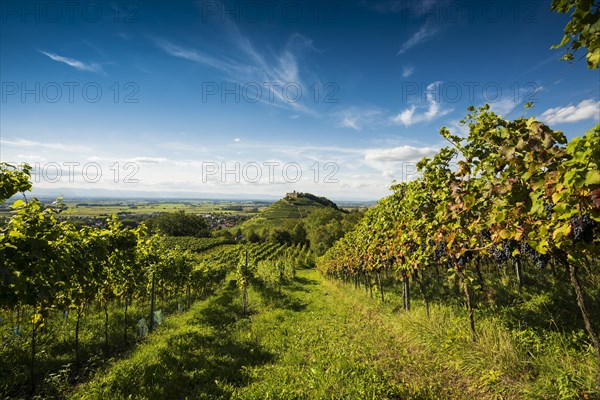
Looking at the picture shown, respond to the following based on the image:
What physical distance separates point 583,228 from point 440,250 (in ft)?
13.9

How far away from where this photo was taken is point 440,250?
741 centimetres

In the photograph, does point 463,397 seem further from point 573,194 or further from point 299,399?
point 573,194

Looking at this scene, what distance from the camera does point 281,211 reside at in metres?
163

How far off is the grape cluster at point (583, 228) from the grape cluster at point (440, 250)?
12.3 feet

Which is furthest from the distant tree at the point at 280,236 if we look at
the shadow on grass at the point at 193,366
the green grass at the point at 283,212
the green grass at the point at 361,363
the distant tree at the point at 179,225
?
the green grass at the point at 361,363

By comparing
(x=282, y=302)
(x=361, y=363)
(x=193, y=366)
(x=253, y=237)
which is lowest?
(x=253, y=237)

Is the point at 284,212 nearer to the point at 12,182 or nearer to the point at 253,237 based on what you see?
the point at 253,237

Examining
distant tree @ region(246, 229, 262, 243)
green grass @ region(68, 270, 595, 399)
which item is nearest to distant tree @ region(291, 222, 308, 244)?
distant tree @ region(246, 229, 262, 243)

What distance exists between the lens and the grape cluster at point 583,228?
10.8 ft

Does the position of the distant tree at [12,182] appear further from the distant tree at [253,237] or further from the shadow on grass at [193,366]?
the distant tree at [253,237]

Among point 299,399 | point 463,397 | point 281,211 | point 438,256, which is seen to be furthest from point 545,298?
point 281,211

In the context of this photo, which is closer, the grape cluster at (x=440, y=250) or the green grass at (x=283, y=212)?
the grape cluster at (x=440, y=250)

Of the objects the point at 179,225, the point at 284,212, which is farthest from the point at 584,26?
the point at 284,212

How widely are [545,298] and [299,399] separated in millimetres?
9249
